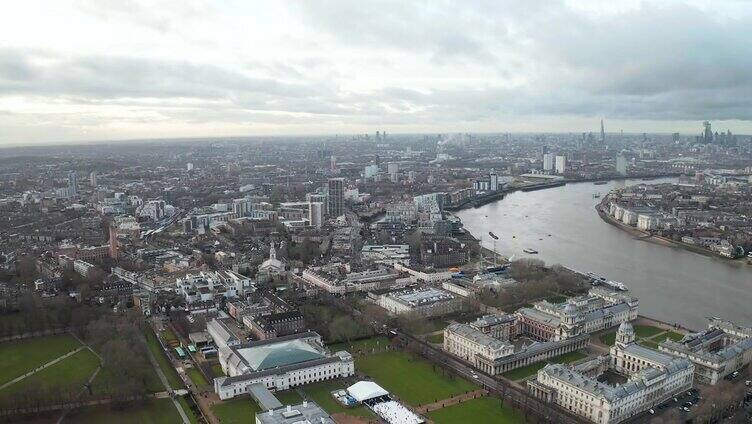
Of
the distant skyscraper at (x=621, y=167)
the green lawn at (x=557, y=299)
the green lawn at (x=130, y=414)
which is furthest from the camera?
the distant skyscraper at (x=621, y=167)

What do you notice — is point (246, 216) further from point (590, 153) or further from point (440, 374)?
point (590, 153)

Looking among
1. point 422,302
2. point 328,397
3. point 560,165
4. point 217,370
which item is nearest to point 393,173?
point 560,165

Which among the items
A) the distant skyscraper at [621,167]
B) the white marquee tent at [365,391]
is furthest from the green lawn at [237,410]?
the distant skyscraper at [621,167]

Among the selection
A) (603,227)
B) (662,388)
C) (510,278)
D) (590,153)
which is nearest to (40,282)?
(510,278)

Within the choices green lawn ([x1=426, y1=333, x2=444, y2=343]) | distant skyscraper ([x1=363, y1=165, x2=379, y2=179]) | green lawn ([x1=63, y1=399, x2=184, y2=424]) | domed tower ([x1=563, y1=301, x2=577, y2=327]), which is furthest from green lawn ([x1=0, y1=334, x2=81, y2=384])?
distant skyscraper ([x1=363, y1=165, x2=379, y2=179])

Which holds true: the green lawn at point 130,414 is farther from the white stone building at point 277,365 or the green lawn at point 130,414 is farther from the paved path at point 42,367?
the paved path at point 42,367

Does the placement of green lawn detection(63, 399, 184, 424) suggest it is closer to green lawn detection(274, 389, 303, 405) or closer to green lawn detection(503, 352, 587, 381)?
green lawn detection(274, 389, 303, 405)

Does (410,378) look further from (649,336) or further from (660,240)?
(660,240)
